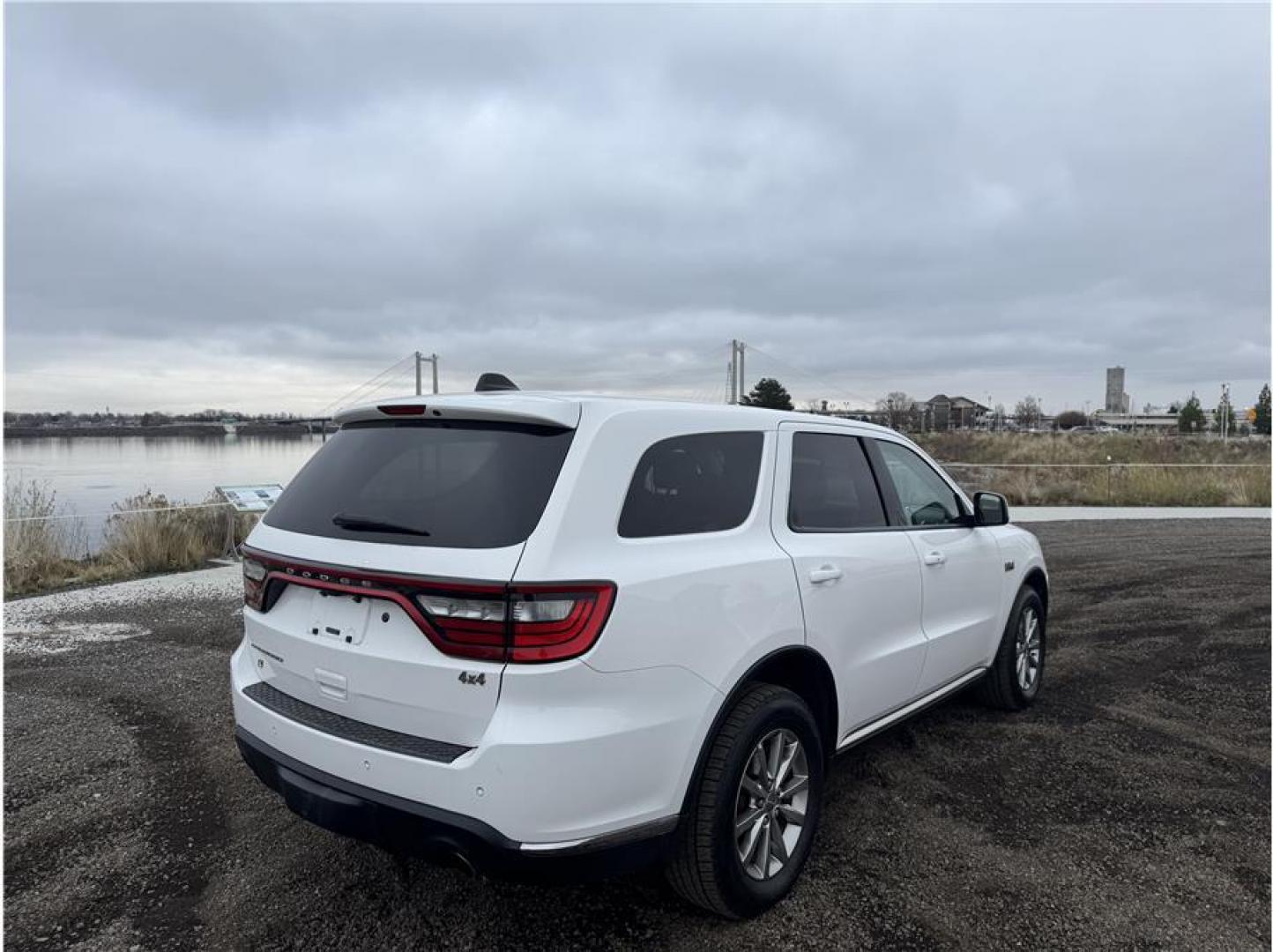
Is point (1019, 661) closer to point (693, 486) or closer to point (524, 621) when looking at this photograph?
point (693, 486)

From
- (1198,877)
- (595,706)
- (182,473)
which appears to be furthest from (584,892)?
(182,473)

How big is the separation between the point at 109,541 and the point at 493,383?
29.2ft

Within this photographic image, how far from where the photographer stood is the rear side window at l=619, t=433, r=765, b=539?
2.59m

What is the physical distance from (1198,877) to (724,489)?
A: 2.37 metres

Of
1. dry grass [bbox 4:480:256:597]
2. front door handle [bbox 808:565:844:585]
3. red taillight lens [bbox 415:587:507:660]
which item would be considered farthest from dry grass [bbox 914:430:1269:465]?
red taillight lens [bbox 415:587:507:660]

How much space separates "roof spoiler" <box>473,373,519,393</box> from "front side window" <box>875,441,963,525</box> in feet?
6.11

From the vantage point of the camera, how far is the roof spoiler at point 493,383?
3336 millimetres

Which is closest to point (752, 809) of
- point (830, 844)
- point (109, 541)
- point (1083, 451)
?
point (830, 844)

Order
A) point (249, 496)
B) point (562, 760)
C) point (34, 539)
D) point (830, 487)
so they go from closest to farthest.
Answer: point (562, 760)
point (830, 487)
point (34, 539)
point (249, 496)

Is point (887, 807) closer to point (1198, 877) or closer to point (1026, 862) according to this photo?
point (1026, 862)

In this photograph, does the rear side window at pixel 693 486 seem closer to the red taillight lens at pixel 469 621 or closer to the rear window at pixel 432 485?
the rear window at pixel 432 485

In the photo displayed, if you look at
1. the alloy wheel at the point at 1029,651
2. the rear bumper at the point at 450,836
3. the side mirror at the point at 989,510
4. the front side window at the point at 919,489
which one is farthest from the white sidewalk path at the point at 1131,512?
the rear bumper at the point at 450,836

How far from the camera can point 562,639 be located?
227cm

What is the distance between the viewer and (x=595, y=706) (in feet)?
7.54
